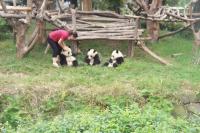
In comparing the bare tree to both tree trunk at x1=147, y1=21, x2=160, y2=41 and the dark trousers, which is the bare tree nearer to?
tree trunk at x1=147, y1=21, x2=160, y2=41

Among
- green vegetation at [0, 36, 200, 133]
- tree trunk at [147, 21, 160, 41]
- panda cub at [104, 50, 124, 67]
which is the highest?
tree trunk at [147, 21, 160, 41]

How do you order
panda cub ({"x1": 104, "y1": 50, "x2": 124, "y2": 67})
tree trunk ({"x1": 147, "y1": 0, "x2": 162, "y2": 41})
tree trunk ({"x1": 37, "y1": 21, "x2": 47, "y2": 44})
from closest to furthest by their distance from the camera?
1. panda cub ({"x1": 104, "y1": 50, "x2": 124, "y2": 67})
2. tree trunk ({"x1": 37, "y1": 21, "x2": 47, "y2": 44})
3. tree trunk ({"x1": 147, "y1": 0, "x2": 162, "y2": 41})

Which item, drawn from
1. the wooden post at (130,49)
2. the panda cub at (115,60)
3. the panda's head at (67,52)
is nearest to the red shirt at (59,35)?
the panda's head at (67,52)

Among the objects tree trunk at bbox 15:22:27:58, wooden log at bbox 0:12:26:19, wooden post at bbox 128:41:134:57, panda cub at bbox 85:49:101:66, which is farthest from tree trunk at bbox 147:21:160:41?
wooden log at bbox 0:12:26:19

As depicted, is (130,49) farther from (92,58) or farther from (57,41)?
(57,41)

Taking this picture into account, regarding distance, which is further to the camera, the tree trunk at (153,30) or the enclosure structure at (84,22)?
the tree trunk at (153,30)

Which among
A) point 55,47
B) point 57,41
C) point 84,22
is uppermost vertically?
point 84,22

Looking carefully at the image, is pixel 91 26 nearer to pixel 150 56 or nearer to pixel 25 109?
pixel 150 56

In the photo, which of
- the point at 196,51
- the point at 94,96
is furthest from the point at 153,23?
the point at 94,96

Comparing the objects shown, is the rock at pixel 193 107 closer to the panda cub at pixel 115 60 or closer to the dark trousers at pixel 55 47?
the panda cub at pixel 115 60

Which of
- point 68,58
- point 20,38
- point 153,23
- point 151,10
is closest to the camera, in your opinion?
point 68,58

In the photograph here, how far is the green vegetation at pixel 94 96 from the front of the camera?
586 centimetres

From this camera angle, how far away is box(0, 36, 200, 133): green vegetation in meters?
5.86

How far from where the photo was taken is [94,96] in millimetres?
8180
